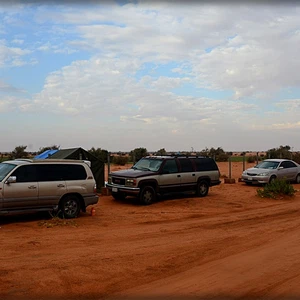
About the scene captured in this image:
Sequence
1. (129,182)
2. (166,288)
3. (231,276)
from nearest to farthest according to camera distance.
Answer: (166,288), (231,276), (129,182)

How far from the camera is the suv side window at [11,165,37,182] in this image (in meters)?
12.4

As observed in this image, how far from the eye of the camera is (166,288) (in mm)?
6746

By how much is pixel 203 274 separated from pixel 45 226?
5.76m

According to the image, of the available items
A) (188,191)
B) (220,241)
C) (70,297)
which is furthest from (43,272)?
(188,191)

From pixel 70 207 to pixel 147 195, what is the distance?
432cm

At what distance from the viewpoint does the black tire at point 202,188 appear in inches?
750

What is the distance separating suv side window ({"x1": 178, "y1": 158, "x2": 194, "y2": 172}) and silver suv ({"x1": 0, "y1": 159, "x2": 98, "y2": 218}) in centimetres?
565

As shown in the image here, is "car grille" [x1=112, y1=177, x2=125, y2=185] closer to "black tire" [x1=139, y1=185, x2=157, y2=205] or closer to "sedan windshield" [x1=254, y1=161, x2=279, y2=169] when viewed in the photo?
"black tire" [x1=139, y1=185, x2=157, y2=205]

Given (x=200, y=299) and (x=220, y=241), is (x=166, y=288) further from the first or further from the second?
(x=220, y=241)

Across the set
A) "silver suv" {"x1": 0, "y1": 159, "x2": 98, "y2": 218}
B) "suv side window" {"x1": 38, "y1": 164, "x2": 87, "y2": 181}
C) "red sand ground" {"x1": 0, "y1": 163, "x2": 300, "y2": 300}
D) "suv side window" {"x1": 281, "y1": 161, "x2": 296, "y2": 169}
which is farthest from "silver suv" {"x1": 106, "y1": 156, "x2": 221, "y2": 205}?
"suv side window" {"x1": 281, "y1": 161, "x2": 296, "y2": 169}

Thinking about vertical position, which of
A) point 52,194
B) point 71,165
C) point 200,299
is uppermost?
point 71,165

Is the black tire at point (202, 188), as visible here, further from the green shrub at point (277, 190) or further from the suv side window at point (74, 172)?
the suv side window at point (74, 172)

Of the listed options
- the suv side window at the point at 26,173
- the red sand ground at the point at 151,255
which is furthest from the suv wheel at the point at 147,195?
the suv side window at the point at 26,173

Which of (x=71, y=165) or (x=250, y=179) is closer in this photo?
(x=71, y=165)
